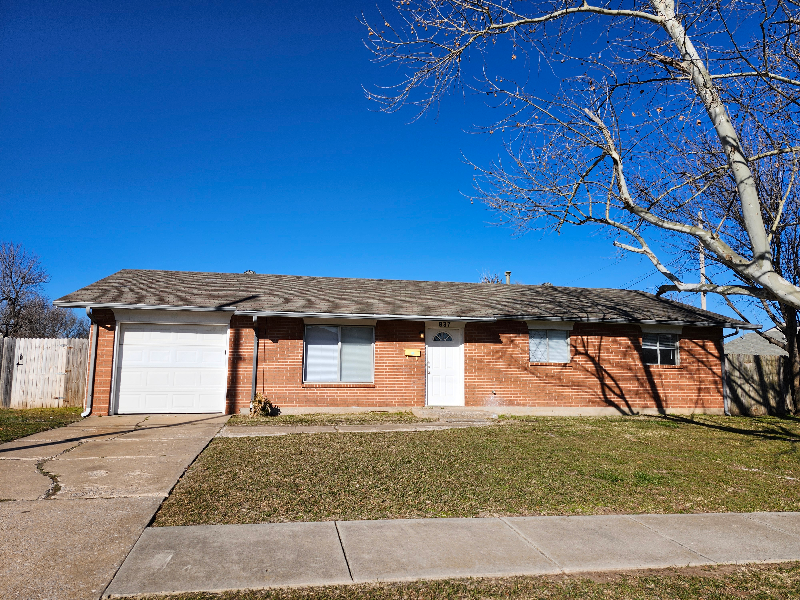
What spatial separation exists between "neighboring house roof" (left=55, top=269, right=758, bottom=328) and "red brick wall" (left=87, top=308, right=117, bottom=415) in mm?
526

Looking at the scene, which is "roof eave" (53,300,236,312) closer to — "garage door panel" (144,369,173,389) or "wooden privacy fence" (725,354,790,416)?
"garage door panel" (144,369,173,389)

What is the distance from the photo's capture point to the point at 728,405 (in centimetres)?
1714

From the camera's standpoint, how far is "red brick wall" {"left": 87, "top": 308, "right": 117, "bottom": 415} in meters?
13.4

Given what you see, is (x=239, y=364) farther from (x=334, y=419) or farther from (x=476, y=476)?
(x=476, y=476)

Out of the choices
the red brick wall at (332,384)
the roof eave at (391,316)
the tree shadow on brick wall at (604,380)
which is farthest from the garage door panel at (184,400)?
the tree shadow on brick wall at (604,380)

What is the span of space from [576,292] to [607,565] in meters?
15.8

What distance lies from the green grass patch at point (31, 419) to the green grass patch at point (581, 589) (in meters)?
8.47

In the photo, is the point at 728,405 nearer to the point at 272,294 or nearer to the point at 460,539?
the point at 272,294

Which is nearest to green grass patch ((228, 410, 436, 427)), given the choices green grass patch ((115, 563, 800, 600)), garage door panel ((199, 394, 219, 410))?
garage door panel ((199, 394, 219, 410))

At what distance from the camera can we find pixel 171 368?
1403cm

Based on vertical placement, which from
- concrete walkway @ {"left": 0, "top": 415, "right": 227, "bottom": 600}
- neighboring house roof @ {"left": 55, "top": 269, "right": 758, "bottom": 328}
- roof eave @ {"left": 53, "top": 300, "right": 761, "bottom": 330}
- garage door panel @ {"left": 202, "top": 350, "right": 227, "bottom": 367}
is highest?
neighboring house roof @ {"left": 55, "top": 269, "right": 758, "bottom": 328}

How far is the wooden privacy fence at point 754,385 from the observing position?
57.2 feet

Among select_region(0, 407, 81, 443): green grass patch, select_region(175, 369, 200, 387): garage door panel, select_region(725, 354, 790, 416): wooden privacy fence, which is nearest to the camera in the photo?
select_region(0, 407, 81, 443): green grass patch

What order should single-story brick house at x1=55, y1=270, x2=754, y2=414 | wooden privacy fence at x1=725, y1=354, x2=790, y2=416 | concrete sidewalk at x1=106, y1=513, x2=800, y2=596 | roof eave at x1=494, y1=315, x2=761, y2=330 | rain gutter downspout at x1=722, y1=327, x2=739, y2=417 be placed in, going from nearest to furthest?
1. concrete sidewalk at x1=106, y1=513, x2=800, y2=596
2. single-story brick house at x1=55, y1=270, x2=754, y2=414
3. roof eave at x1=494, y1=315, x2=761, y2=330
4. rain gutter downspout at x1=722, y1=327, x2=739, y2=417
5. wooden privacy fence at x1=725, y1=354, x2=790, y2=416
